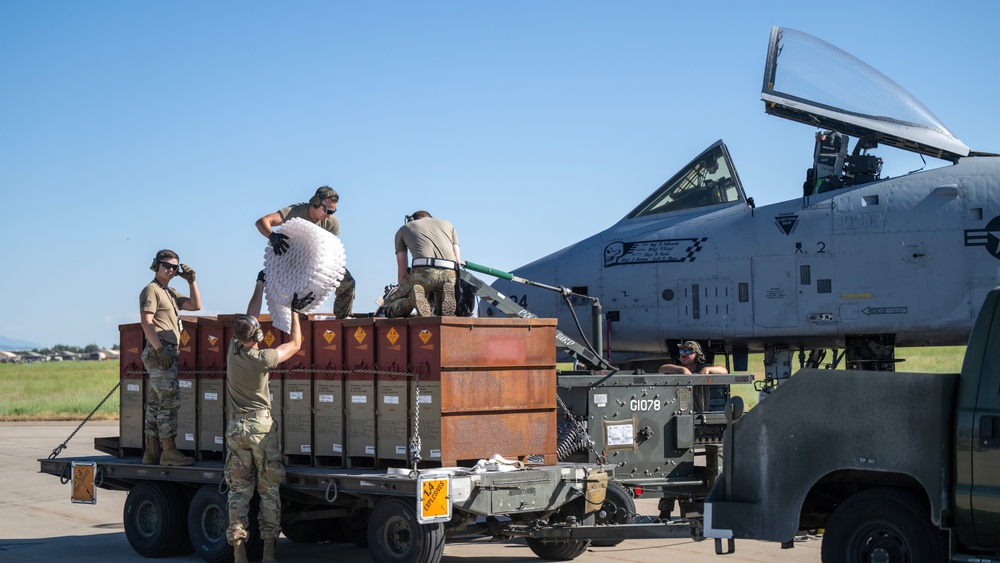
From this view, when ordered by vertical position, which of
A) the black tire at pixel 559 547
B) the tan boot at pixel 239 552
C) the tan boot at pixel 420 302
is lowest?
the black tire at pixel 559 547

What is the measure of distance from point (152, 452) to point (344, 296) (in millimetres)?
2119

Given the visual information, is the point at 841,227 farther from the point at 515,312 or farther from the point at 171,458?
the point at 171,458

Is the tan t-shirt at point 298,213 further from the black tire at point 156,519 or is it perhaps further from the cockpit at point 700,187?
the cockpit at point 700,187

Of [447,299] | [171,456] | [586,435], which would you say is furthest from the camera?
A: [171,456]

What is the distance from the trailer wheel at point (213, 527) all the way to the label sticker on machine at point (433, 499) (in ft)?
6.37

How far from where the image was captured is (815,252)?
41.0ft

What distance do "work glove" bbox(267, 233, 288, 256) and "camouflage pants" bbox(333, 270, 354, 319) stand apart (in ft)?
2.27

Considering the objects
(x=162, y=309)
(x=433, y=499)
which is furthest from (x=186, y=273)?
(x=433, y=499)

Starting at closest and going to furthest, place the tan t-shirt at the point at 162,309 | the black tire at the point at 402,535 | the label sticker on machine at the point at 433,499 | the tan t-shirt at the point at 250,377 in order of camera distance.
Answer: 1. the label sticker on machine at the point at 433,499
2. the black tire at the point at 402,535
3. the tan t-shirt at the point at 250,377
4. the tan t-shirt at the point at 162,309

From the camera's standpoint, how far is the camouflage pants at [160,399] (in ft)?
30.7

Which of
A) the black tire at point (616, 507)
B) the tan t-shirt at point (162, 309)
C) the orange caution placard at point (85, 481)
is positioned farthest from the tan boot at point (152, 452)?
the black tire at point (616, 507)

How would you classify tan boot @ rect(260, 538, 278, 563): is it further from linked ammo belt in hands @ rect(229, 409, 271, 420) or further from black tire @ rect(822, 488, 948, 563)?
black tire @ rect(822, 488, 948, 563)

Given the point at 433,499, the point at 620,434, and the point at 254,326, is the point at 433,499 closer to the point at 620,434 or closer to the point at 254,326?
the point at 254,326

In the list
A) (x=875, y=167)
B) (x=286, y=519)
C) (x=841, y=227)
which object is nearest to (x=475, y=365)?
(x=286, y=519)
